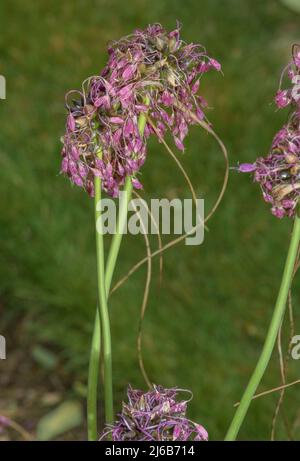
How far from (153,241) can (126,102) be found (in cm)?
137

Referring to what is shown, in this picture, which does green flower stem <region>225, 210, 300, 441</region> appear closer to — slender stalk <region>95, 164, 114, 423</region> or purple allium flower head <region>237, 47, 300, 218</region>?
purple allium flower head <region>237, 47, 300, 218</region>

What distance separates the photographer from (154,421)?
81 centimetres

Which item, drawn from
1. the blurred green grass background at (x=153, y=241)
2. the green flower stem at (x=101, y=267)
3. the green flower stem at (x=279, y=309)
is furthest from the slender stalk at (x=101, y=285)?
the blurred green grass background at (x=153, y=241)

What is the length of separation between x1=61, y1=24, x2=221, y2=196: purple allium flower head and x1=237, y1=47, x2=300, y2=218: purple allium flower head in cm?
8

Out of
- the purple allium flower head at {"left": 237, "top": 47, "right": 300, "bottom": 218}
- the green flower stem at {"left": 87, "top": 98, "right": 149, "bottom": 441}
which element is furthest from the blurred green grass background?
the purple allium flower head at {"left": 237, "top": 47, "right": 300, "bottom": 218}

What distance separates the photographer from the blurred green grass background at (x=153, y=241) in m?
1.83

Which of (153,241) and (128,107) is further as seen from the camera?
(153,241)

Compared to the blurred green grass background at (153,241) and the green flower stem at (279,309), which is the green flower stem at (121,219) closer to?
the green flower stem at (279,309)

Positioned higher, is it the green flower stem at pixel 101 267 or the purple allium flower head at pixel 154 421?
the green flower stem at pixel 101 267

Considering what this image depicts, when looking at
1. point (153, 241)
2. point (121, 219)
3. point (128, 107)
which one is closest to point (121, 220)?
point (121, 219)

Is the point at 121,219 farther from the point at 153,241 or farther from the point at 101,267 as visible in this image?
the point at 153,241

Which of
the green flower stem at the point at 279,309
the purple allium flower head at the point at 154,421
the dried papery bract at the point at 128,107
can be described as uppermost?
the dried papery bract at the point at 128,107

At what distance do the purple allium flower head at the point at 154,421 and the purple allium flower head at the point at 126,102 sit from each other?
8.0 inches

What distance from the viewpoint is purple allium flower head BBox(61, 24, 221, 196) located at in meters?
0.82
